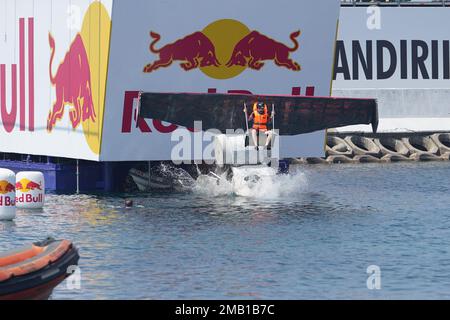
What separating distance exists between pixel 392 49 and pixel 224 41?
956 inches

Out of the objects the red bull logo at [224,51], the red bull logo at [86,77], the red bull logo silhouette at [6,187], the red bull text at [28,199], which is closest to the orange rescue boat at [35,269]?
the red bull logo silhouette at [6,187]

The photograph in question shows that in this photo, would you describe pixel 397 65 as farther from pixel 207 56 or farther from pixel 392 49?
pixel 207 56

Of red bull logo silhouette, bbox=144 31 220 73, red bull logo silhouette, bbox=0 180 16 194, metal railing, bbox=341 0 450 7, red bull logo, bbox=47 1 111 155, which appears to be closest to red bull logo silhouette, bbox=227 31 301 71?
red bull logo silhouette, bbox=144 31 220 73

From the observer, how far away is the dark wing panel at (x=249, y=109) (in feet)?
120

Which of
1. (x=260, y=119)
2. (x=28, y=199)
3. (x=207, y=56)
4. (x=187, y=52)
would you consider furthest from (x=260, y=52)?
(x=28, y=199)

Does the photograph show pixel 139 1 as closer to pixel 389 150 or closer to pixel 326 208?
pixel 326 208

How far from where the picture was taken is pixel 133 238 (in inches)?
1169

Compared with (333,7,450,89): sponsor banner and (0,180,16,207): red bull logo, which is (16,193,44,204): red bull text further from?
(333,7,450,89): sponsor banner

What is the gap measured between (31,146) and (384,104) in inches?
938

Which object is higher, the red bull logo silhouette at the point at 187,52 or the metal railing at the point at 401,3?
the metal railing at the point at 401,3

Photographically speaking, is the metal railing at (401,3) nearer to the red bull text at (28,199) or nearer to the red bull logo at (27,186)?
the red bull text at (28,199)

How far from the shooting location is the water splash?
36938mm

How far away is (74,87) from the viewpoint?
38.4 meters

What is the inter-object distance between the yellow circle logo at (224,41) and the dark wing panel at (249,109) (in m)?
1.17
